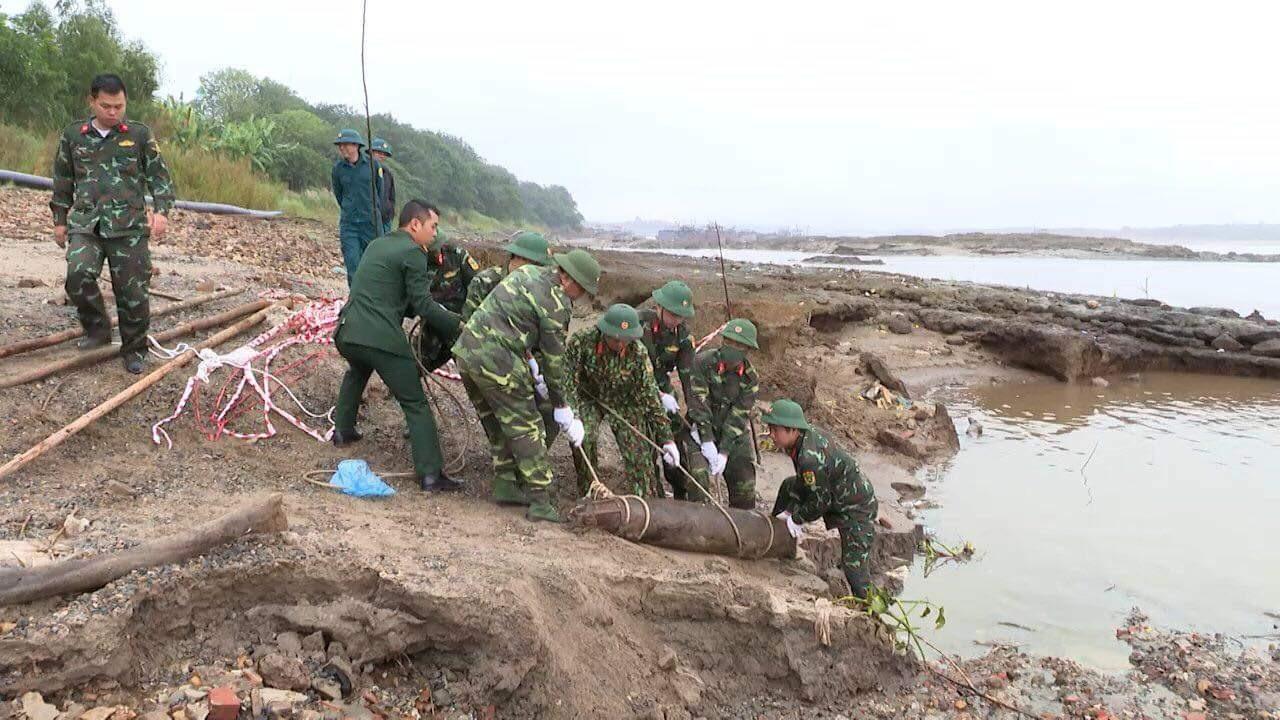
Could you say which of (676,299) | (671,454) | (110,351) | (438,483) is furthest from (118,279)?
(671,454)

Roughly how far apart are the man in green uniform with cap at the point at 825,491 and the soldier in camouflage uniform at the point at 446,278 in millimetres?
2452

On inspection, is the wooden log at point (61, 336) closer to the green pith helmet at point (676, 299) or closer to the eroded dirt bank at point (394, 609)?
the eroded dirt bank at point (394, 609)

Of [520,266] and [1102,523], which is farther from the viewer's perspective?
[1102,523]

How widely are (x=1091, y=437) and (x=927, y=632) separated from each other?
21.5 ft

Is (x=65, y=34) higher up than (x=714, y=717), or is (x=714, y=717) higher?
(x=65, y=34)

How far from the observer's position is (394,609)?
356cm

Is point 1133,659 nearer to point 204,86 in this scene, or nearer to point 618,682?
point 618,682

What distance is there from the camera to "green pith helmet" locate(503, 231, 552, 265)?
5438mm

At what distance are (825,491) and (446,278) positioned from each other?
3.27m

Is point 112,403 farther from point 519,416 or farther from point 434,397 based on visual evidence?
point 519,416

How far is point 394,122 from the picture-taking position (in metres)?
51.8

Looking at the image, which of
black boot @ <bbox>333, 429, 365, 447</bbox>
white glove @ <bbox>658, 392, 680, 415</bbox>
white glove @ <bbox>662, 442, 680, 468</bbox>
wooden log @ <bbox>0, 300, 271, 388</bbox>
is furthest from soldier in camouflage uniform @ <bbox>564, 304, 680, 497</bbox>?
wooden log @ <bbox>0, 300, 271, 388</bbox>

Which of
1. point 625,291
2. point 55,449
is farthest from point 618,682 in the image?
point 625,291

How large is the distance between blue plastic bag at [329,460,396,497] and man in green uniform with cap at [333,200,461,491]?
0.32 metres
